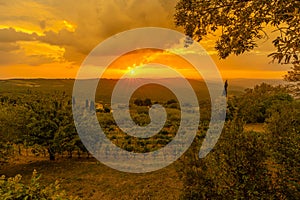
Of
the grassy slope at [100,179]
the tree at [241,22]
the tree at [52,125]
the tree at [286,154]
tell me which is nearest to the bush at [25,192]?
the tree at [241,22]

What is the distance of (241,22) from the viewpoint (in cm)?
575

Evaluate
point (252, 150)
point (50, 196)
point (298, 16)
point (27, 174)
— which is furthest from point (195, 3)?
point (27, 174)

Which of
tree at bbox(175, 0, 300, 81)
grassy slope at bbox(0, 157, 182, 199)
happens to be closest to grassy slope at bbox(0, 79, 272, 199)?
grassy slope at bbox(0, 157, 182, 199)

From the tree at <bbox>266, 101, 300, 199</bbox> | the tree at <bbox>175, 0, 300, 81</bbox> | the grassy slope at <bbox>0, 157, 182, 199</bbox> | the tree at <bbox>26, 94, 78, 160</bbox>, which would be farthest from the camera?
the tree at <bbox>26, 94, 78, 160</bbox>

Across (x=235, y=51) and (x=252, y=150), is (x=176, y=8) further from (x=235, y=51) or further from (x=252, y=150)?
(x=252, y=150)

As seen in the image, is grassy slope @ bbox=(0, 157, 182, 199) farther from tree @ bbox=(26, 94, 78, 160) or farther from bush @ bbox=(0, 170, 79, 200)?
bush @ bbox=(0, 170, 79, 200)

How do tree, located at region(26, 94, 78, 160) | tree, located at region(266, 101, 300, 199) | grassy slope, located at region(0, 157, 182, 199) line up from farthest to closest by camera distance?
tree, located at region(26, 94, 78, 160) → grassy slope, located at region(0, 157, 182, 199) → tree, located at region(266, 101, 300, 199)

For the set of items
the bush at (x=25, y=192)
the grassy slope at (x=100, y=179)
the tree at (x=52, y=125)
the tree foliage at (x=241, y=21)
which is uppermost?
the tree foliage at (x=241, y=21)

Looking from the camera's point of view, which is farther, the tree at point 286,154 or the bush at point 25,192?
the tree at point 286,154

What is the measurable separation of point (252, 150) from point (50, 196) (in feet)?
22.2

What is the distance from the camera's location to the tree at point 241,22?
4.64 m

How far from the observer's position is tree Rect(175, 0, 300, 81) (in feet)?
15.2

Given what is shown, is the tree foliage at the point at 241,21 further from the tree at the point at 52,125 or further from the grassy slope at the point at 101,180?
the tree at the point at 52,125

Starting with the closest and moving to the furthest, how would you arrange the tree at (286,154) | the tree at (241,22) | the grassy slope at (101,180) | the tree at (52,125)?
1. the tree at (241,22)
2. the tree at (286,154)
3. the grassy slope at (101,180)
4. the tree at (52,125)
